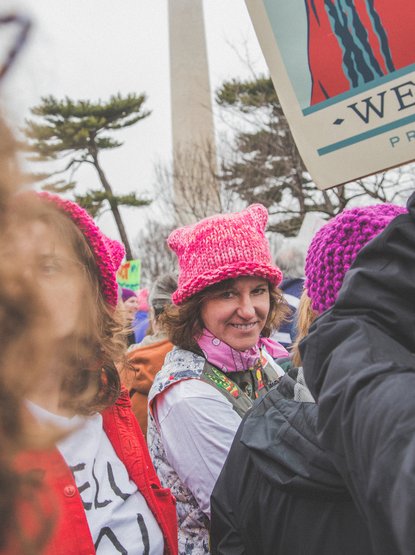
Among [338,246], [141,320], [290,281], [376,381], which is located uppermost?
[338,246]

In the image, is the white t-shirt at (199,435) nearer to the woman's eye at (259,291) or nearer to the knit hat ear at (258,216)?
the woman's eye at (259,291)

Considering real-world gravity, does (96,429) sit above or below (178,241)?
below

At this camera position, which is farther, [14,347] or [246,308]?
[246,308]

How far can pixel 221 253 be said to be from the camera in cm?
245

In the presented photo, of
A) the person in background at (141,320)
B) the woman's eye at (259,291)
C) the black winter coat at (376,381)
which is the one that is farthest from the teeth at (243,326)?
the person in background at (141,320)

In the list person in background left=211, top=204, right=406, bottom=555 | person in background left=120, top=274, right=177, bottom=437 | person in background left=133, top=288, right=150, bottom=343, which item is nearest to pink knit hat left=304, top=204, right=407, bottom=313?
person in background left=211, top=204, right=406, bottom=555

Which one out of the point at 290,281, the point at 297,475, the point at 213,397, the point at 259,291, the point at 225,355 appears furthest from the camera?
the point at 290,281

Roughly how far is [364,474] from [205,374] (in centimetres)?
133

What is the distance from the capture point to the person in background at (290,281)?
14.6 feet

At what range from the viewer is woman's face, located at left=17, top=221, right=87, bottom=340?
0.68 meters

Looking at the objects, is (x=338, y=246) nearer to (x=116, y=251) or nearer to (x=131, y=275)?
(x=116, y=251)

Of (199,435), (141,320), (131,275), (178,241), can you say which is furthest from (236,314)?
(131,275)

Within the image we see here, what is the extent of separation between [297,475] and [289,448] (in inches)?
2.6

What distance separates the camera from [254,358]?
7.92ft
